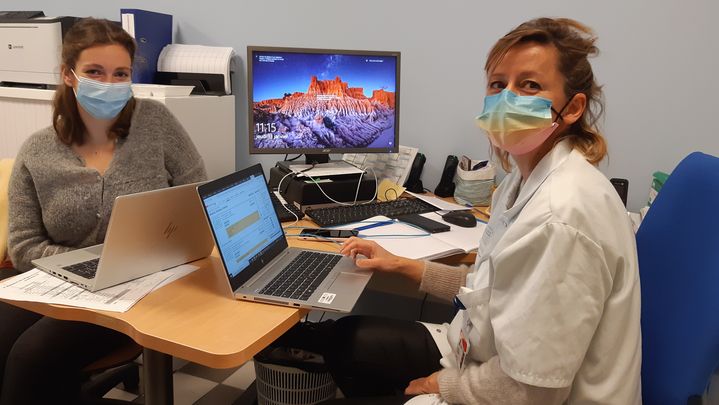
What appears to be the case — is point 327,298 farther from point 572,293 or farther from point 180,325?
point 572,293

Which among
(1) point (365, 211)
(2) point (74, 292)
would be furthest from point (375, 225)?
(2) point (74, 292)

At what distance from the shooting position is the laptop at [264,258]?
1170 mm

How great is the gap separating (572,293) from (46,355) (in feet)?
4.13

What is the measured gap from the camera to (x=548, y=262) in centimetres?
87

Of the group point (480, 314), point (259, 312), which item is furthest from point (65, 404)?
point (480, 314)

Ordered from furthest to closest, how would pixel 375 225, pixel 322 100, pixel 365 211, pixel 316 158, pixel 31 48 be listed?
pixel 31 48 → pixel 316 158 → pixel 322 100 → pixel 365 211 → pixel 375 225

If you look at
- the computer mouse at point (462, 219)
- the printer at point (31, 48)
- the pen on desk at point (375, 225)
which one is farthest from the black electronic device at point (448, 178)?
the printer at point (31, 48)

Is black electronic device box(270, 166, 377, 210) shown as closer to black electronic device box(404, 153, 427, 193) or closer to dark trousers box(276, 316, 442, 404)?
black electronic device box(404, 153, 427, 193)

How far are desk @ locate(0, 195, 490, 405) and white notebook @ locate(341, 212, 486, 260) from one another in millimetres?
466

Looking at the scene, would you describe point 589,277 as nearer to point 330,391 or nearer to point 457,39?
point 330,391

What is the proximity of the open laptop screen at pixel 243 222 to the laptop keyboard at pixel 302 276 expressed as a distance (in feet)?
0.21

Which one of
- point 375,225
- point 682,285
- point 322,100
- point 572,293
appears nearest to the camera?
point 572,293

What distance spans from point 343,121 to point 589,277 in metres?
1.33

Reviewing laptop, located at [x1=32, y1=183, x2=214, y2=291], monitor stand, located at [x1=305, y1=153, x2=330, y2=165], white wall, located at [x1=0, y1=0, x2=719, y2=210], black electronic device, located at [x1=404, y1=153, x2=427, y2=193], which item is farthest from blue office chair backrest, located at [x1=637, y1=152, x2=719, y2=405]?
monitor stand, located at [x1=305, y1=153, x2=330, y2=165]
